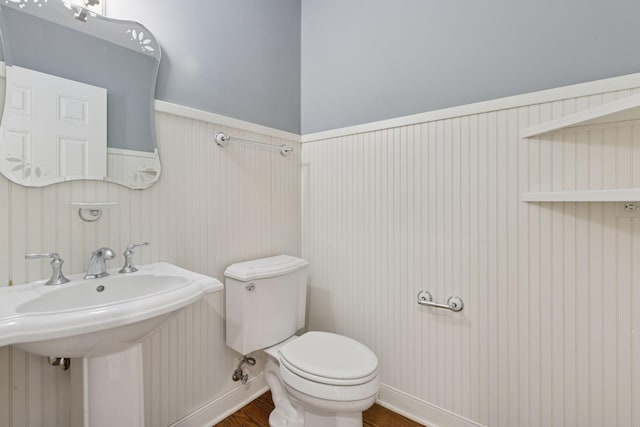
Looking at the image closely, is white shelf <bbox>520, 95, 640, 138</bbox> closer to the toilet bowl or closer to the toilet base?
the toilet bowl

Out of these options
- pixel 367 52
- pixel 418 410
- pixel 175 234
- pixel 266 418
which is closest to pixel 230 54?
pixel 367 52

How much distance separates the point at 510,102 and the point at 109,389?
1.85 meters

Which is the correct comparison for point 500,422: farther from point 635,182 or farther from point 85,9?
point 85,9

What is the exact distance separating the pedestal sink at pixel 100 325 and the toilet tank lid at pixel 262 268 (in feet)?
1.06

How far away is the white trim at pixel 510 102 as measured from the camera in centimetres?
105

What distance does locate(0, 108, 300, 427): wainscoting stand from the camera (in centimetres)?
96

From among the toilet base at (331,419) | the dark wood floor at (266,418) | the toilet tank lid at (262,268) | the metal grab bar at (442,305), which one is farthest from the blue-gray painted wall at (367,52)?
the dark wood floor at (266,418)

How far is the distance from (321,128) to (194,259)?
1.12 meters

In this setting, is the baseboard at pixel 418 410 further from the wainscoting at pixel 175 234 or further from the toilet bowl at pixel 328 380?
the wainscoting at pixel 175 234

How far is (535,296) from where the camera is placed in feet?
4.00

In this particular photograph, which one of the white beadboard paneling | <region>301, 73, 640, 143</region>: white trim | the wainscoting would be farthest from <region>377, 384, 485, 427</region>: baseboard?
<region>301, 73, 640, 143</region>: white trim

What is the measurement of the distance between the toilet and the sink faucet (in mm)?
533

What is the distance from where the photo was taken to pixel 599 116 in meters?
0.89

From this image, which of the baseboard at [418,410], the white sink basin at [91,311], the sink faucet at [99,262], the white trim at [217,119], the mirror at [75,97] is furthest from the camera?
the baseboard at [418,410]
